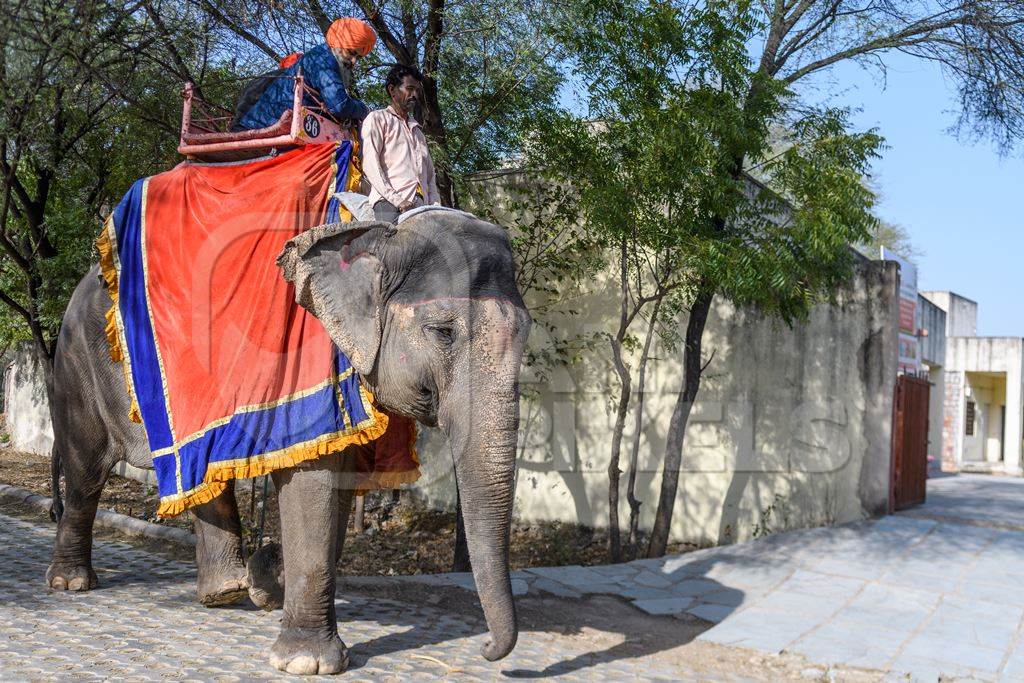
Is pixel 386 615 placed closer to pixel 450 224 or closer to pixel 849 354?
pixel 450 224

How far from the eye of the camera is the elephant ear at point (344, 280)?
169 inches

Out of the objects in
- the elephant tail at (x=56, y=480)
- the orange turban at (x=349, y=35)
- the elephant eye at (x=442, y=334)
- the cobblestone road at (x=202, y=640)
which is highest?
the orange turban at (x=349, y=35)

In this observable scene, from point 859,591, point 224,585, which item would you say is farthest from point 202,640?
point 859,591

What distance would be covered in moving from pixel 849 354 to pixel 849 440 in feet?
3.11

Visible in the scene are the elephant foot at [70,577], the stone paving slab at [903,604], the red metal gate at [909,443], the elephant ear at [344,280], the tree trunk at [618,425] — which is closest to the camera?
the elephant ear at [344,280]

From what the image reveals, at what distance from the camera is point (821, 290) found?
927cm

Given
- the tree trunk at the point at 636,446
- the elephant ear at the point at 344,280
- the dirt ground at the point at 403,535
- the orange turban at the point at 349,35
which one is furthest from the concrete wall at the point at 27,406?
the elephant ear at the point at 344,280

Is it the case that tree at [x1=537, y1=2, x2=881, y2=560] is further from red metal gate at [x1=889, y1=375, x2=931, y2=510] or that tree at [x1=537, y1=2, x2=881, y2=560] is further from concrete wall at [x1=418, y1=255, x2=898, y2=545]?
red metal gate at [x1=889, y1=375, x2=931, y2=510]

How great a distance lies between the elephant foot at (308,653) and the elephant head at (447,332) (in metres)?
1.01

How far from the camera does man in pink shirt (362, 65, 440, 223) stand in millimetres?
4867

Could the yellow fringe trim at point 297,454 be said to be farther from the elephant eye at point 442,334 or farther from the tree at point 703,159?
the tree at point 703,159

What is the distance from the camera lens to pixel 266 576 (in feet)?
18.0

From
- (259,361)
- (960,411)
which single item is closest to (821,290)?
(259,361)

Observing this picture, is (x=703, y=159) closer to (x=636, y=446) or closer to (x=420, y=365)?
(x=636, y=446)
